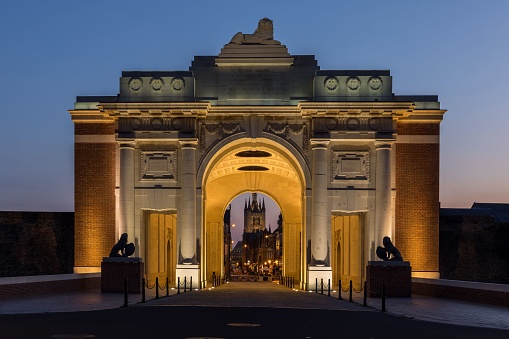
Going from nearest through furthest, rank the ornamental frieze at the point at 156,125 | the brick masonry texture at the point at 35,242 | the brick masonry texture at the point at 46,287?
the brick masonry texture at the point at 46,287 → the ornamental frieze at the point at 156,125 → the brick masonry texture at the point at 35,242

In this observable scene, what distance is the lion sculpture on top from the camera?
4381 centimetres

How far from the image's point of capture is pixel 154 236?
47.3 meters

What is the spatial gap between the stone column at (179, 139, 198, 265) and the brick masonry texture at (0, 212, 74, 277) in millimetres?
10675

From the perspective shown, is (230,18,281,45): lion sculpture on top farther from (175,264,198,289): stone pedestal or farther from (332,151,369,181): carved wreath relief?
(175,264,198,289): stone pedestal

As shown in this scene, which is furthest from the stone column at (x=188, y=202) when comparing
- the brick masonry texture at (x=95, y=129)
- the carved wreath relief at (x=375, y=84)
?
the carved wreath relief at (x=375, y=84)

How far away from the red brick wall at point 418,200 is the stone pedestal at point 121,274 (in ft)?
54.9

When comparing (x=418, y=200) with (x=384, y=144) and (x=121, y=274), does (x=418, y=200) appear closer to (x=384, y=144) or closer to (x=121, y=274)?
(x=384, y=144)

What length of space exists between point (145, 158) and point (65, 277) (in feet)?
35.8

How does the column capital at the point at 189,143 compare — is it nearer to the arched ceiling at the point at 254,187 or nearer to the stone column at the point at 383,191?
the stone column at the point at 383,191

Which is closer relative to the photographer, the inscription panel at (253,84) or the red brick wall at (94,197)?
the inscription panel at (253,84)

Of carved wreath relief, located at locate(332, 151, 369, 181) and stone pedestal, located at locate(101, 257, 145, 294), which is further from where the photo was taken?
carved wreath relief, located at locate(332, 151, 369, 181)

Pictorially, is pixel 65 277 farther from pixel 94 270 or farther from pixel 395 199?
pixel 395 199

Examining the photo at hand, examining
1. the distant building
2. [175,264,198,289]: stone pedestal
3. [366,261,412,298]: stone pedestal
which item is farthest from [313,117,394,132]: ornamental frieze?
the distant building

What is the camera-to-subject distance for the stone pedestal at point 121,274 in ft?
110
